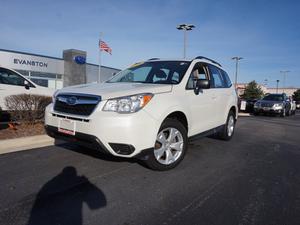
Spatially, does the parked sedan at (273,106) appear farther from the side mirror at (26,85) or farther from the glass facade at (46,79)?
the glass facade at (46,79)

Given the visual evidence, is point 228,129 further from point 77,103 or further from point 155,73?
point 77,103

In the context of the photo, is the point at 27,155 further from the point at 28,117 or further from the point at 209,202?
the point at 209,202

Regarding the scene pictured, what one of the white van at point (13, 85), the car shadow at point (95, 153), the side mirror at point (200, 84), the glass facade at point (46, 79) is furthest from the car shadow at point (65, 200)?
the glass facade at point (46, 79)

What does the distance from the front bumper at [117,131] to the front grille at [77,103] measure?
0.10 m

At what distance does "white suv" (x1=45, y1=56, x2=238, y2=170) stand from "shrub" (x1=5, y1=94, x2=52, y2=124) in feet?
8.42

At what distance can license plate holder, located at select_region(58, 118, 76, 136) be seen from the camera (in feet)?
12.4

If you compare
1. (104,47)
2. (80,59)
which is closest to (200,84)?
(104,47)

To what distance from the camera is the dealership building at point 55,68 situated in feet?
77.5

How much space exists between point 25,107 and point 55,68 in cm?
2078

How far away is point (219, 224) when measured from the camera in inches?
105

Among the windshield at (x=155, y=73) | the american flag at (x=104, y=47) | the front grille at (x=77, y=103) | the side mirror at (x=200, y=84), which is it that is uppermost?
the american flag at (x=104, y=47)

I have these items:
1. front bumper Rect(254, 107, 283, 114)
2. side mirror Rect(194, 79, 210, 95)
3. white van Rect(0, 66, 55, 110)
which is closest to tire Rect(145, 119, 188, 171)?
side mirror Rect(194, 79, 210, 95)

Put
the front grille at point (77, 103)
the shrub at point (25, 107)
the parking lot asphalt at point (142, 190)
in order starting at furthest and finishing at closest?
the shrub at point (25, 107)
the front grille at point (77, 103)
the parking lot asphalt at point (142, 190)

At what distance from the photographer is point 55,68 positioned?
85.6ft
